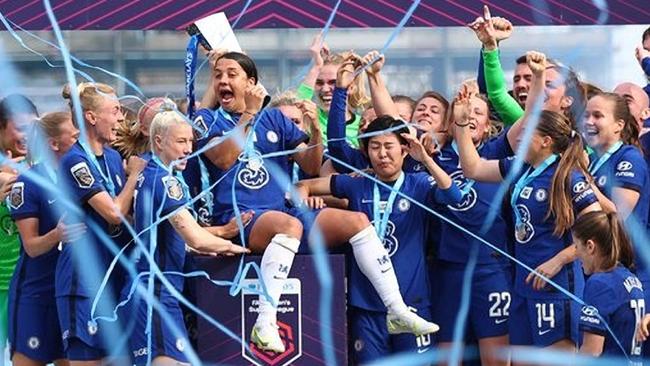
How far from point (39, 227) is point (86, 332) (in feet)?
1.81

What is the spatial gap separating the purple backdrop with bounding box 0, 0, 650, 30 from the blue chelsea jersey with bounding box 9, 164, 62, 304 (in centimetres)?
165

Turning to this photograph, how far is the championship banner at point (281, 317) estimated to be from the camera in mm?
6707

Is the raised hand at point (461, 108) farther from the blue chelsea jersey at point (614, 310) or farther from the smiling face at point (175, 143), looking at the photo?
the smiling face at point (175, 143)

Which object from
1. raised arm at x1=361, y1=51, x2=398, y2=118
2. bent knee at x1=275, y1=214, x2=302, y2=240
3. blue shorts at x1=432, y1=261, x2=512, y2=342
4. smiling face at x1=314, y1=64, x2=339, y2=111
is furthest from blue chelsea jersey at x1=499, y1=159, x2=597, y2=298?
smiling face at x1=314, y1=64, x2=339, y2=111

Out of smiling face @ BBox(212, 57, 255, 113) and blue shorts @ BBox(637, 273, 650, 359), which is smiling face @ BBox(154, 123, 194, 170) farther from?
blue shorts @ BBox(637, 273, 650, 359)

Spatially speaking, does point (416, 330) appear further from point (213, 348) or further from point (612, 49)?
point (612, 49)

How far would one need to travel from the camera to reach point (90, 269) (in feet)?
22.7

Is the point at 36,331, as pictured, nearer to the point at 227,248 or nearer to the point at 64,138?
the point at 64,138

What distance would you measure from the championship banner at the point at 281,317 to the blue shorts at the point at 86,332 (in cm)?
38

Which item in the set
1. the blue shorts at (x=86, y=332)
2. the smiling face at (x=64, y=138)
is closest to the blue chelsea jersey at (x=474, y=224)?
the blue shorts at (x=86, y=332)

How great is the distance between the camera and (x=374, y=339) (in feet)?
22.7

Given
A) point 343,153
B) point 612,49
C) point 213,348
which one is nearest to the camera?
point 213,348

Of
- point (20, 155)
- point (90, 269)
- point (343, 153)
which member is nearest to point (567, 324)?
point (343, 153)

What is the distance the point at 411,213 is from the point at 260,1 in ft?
6.84
